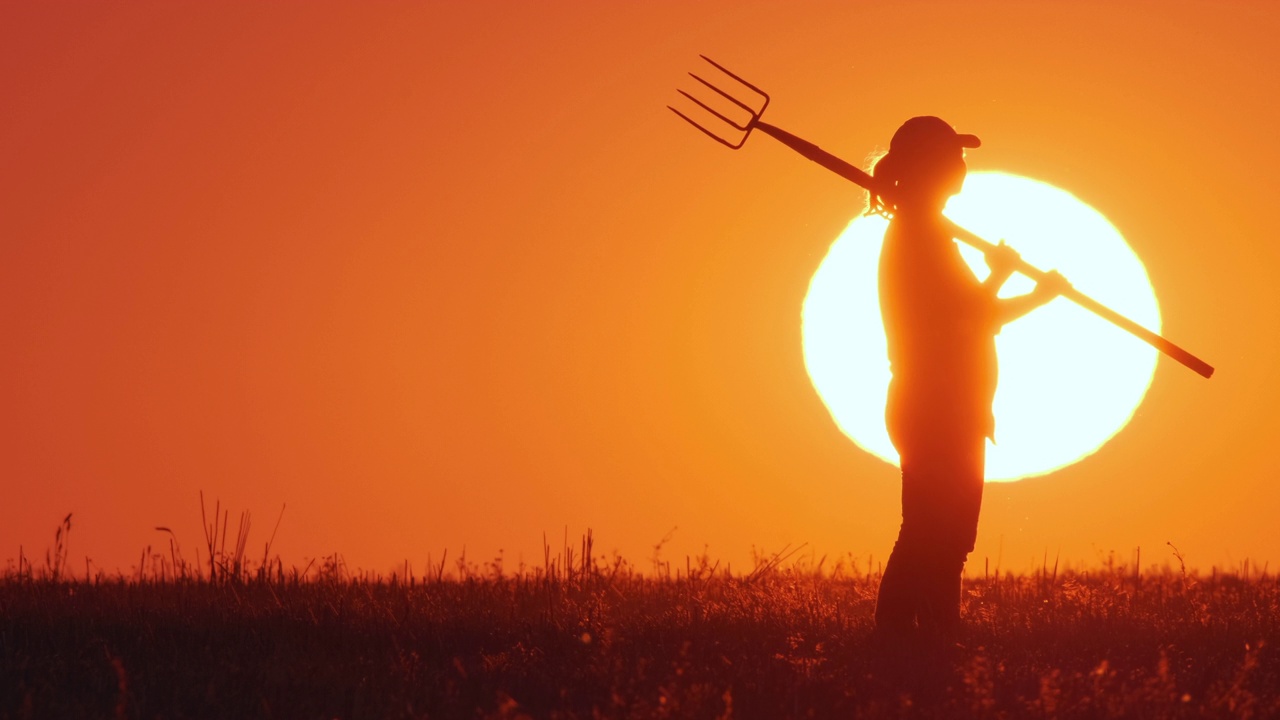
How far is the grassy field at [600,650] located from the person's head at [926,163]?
2.41m

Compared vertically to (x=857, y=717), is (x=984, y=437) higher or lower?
higher

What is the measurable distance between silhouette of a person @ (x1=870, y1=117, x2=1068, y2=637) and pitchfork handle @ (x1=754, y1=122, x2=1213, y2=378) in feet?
0.93

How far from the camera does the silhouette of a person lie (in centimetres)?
748

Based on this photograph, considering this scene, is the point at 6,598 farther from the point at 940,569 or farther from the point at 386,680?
the point at 940,569

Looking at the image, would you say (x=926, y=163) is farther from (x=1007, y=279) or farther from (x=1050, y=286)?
(x=1050, y=286)

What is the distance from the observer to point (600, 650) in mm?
6762

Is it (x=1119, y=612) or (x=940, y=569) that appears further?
(x=1119, y=612)

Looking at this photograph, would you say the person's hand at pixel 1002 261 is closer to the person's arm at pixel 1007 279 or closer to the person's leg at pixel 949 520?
the person's arm at pixel 1007 279

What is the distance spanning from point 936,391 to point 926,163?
4.18ft

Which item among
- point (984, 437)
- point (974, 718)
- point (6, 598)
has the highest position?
point (984, 437)

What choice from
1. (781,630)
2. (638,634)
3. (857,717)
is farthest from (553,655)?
(857,717)

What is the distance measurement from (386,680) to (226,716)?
0.75 m

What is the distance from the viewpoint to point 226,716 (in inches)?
223

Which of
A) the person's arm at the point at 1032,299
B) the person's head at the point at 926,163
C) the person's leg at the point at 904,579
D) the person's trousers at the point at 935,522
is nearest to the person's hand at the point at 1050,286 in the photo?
the person's arm at the point at 1032,299
